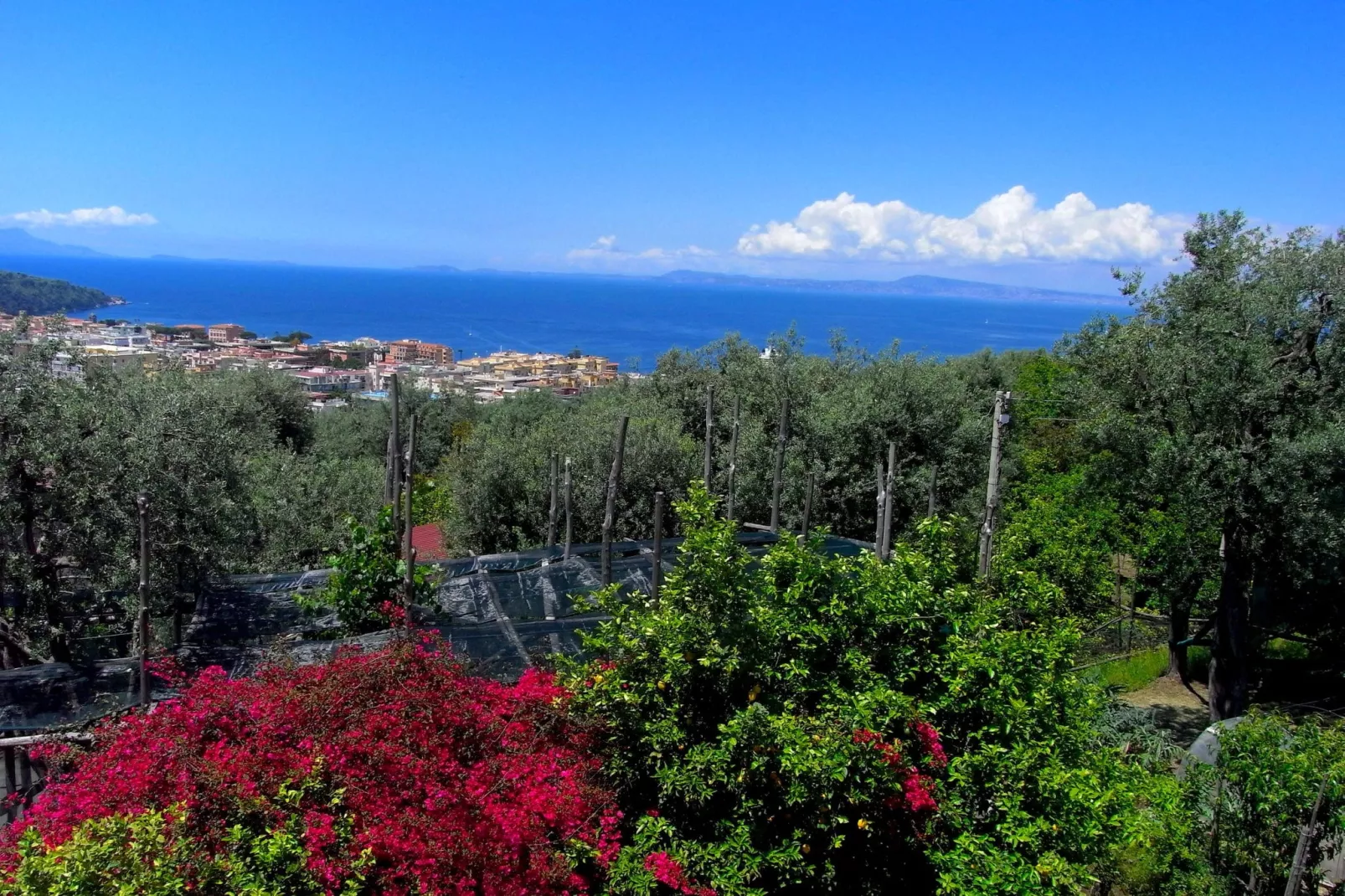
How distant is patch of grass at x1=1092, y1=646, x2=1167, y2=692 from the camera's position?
503 inches

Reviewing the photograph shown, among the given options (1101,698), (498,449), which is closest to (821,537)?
(1101,698)

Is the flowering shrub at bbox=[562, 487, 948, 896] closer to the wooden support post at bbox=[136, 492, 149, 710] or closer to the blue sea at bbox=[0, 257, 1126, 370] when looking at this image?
the wooden support post at bbox=[136, 492, 149, 710]

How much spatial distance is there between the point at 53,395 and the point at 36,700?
2.90 m

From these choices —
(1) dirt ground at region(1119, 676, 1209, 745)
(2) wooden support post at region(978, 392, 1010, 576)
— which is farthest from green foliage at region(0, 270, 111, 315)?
(1) dirt ground at region(1119, 676, 1209, 745)

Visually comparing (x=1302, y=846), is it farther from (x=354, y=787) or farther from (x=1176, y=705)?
(x=1176, y=705)

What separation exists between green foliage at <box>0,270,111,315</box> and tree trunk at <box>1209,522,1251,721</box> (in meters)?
85.7

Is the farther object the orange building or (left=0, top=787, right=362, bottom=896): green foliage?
the orange building

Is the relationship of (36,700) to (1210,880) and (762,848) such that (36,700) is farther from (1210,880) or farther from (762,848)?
(1210,880)

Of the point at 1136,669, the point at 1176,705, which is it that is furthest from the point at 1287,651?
the point at 1176,705

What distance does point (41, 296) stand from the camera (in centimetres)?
9888

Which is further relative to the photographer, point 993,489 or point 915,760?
point 993,489

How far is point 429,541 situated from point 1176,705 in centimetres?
1715

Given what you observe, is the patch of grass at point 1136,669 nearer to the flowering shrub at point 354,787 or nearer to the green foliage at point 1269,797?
the green foliage at point 1269,797

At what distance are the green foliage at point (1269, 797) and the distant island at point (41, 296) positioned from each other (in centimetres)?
8733
